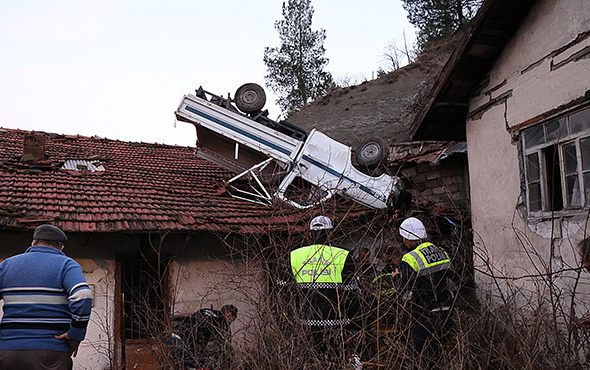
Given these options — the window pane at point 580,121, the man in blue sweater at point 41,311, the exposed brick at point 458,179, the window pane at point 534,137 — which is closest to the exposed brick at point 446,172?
the exposed brick at point 458,179

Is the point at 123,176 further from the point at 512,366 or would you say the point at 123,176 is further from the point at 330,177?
the point at 512,366

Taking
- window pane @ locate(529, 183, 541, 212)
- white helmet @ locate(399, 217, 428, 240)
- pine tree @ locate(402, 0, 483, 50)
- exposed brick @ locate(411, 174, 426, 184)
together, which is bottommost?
white helmet @ locate(399, 217, 428, 240)

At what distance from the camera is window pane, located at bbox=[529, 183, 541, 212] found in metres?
5.65

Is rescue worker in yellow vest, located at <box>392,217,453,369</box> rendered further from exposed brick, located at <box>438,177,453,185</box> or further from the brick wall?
exposed brick, located at <box>438,177,453,185</box>

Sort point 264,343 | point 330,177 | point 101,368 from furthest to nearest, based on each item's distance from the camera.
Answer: point 330,177 → point 101,368 → point 264,343

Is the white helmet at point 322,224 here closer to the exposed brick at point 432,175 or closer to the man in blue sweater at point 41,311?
the man in blue sweater at point 41,311

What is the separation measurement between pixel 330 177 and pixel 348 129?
625 inches

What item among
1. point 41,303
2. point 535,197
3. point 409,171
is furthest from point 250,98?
point 41,303

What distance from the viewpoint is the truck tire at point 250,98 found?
383 inches

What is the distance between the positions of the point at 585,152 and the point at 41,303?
511 centimetres

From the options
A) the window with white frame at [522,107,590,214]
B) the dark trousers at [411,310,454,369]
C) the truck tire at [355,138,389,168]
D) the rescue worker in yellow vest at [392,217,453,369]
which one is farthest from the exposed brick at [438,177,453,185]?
the dark trousers at [411,310,454,369]

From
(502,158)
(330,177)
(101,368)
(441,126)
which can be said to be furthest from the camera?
(330,177)

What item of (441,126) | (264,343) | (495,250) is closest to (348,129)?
(441,126)

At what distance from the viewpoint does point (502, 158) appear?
245 inches
